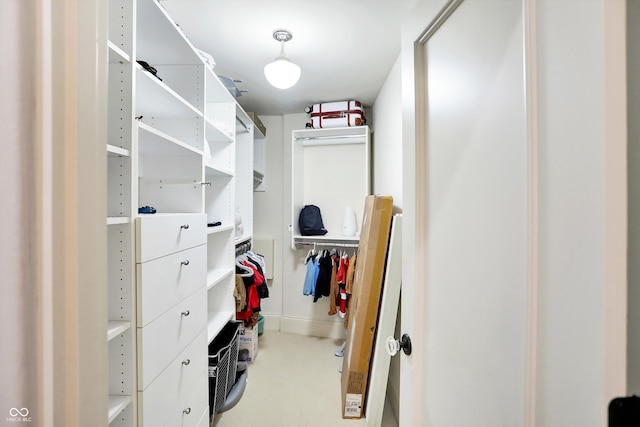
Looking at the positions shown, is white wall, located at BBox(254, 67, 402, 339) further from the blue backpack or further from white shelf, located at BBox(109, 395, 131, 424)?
white shelf, located at BBox(109, 395, 131, 424)

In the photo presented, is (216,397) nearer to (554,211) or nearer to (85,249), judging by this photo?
(85,249)

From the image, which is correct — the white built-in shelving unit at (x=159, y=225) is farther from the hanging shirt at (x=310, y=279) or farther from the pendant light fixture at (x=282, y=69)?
the hanging shirt at (x=310, y=279)

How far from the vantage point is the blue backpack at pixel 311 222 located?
3.06m

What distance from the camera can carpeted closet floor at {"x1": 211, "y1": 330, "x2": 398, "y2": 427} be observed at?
1913 millimetres

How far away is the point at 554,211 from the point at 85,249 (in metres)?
0.72

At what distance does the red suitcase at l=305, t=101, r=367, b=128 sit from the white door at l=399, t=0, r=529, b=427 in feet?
6.13

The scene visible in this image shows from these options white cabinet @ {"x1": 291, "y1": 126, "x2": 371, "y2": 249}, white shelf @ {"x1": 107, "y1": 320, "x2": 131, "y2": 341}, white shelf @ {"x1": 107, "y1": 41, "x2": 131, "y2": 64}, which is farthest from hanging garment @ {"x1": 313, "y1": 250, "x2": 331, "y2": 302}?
white shelf @ {"x1": 107, "y1": 41, "x2": 131, "y2": 64}

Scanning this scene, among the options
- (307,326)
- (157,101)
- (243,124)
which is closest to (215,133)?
(157,101)

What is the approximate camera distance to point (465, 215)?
71 centimetres

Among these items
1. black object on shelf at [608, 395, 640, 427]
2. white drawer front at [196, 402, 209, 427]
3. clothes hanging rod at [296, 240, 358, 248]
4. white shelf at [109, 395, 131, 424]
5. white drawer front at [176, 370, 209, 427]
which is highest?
black object on shelf at [608, 395, 640, 427]

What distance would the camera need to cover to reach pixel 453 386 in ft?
2.44

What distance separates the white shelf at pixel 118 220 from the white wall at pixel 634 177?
4.20ft

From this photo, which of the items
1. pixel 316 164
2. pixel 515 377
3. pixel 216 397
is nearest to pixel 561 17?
pixel 515 377

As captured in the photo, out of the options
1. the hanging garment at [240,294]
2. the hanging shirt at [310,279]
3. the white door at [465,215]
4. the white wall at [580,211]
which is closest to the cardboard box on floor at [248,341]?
the hanging garment at [240,294]
